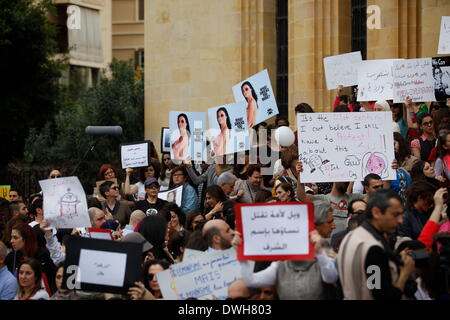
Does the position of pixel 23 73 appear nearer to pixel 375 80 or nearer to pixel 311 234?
pixel 375 80

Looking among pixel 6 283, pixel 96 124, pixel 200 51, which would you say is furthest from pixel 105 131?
pixel 96 124

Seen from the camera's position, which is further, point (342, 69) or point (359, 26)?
point (359, 26)

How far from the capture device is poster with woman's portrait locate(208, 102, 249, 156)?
1497cm

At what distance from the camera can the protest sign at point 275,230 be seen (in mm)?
8406

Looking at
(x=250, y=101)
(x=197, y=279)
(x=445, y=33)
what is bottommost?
(x=197, y=279)

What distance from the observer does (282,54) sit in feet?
71.5

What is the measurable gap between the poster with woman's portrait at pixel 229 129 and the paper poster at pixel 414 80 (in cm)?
214

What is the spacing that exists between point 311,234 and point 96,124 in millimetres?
19222

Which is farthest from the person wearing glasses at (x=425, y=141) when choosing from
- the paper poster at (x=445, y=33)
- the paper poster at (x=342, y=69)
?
the paper poster at (x=342, y=69)

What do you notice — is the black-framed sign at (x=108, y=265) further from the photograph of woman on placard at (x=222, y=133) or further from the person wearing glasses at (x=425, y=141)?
the photograph of woman on placard at (x=222, y=133)

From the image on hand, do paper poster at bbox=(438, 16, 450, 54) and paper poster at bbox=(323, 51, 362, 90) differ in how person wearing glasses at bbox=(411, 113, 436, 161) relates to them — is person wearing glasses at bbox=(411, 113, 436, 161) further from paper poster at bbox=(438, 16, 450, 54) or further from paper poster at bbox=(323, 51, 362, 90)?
paper poster at bbox=(323, 51, 362, 90)

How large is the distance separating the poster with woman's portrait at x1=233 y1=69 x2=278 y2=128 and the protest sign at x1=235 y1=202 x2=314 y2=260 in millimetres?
6999
